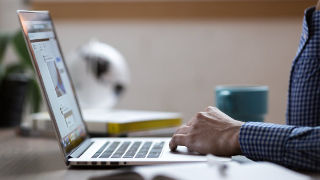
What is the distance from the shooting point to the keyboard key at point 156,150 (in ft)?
2.89

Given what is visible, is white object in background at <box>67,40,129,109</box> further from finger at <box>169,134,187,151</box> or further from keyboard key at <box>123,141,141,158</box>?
finger at <box>169,134,187,151</box>

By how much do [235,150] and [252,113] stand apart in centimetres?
33

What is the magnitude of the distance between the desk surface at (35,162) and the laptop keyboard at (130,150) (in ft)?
0.20

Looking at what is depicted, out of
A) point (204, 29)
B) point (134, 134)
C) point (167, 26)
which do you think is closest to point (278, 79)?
point (204, 29)

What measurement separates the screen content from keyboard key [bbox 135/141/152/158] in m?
0.12

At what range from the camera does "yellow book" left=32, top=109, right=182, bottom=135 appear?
4.22ft

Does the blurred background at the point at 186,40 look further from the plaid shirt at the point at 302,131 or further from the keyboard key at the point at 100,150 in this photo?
the keyboard key at the point at 100,150

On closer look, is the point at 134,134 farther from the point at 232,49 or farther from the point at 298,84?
the point at 232,49

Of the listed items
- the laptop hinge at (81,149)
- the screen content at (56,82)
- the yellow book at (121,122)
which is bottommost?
the yellow book at (121,122)

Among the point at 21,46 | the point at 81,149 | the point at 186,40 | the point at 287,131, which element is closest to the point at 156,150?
the point at 81,149

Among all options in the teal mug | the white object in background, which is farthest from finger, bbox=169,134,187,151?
the white object in background

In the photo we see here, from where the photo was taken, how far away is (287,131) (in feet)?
2.68

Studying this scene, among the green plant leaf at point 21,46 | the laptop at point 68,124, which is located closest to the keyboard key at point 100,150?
the laptop at point 68,124

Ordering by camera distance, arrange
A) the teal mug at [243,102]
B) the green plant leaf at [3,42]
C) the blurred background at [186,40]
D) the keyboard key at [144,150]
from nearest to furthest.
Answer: the keyboard key at [144,150], the teal mug at [243,102], the green plant leaf at [3,42], the blurred background at [186,40]
